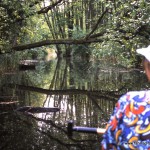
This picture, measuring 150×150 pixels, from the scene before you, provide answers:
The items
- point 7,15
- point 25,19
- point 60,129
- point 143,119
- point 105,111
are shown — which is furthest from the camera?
point 25,19

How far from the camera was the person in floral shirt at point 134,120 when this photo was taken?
4.90ft

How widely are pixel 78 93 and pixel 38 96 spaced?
1.41m

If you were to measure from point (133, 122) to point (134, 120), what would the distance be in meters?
0.01

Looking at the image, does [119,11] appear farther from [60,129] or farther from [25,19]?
[60,129]

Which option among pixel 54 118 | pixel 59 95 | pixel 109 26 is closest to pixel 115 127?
pixel 54 118

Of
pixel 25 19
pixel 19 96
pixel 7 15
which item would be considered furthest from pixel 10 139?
pixel 25 19

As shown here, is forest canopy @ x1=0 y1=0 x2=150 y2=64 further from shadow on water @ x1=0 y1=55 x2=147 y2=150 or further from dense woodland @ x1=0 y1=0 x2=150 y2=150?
shadow on water @ x1=0 y1=55 x2=147 y2=150

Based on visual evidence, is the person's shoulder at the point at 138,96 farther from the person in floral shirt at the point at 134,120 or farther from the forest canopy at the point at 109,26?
the forest canopy at the point at 109,26

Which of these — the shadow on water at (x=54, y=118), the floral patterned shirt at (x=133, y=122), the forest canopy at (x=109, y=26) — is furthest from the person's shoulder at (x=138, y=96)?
the forest canopy at (x=109, y=26)

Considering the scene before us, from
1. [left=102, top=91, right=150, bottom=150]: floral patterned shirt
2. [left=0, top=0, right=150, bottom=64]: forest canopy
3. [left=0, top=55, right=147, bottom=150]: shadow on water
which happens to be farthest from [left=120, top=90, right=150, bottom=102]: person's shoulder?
[left=0, top=0, right=150, bottom=64]: forest canopy

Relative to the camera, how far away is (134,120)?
1502 mm

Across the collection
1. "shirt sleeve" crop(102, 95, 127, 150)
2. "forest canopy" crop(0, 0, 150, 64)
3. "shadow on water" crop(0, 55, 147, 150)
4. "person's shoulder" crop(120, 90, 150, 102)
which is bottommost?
"shadow on water" crop(0, 55, 147, 150)

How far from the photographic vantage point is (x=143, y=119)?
150 centimetres

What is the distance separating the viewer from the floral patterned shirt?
1493mm
